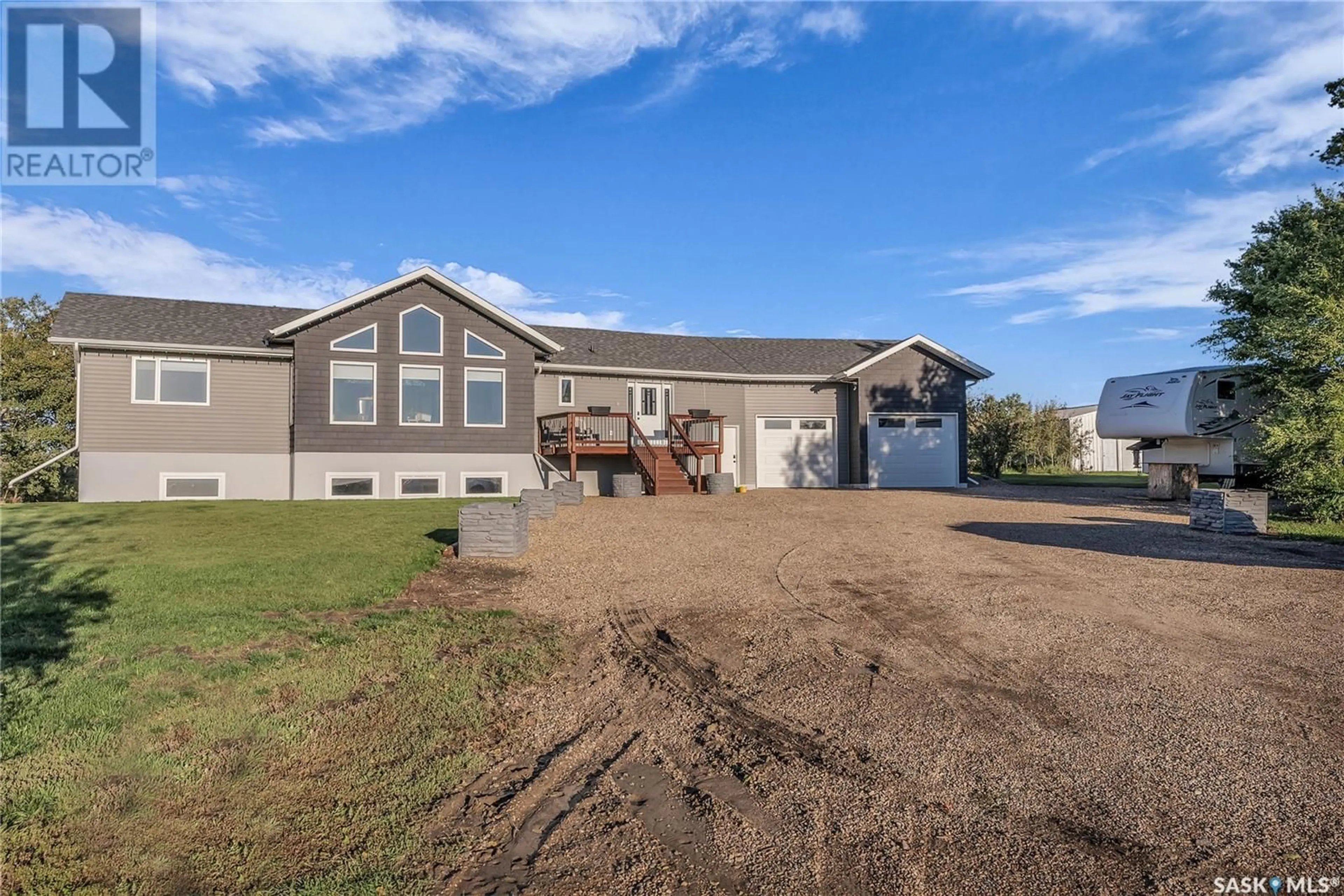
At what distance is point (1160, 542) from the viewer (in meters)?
10.8

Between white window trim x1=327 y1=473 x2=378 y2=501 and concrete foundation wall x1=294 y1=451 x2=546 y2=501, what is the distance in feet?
0.19

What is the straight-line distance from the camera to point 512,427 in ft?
61.5

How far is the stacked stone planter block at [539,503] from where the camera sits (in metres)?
12.8

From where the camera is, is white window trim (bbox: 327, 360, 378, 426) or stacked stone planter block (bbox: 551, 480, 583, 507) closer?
stacked stone planter block (bbox: 551, 480, 583, 507)

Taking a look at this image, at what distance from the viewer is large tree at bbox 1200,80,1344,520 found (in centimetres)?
1205

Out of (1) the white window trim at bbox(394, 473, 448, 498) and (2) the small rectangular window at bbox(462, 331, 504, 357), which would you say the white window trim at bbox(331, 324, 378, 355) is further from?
(1) the white window trim at bbox(394, 473, 448, 498)

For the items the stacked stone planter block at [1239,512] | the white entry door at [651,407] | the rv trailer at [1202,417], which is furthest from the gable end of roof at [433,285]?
the rv trailer at [1202,417]

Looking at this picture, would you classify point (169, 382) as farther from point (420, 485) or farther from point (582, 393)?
point (582, 393)

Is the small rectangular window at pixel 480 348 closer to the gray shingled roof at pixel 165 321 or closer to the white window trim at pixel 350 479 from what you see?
the white window trim at pixel 350 479

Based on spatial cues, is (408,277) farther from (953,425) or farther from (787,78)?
(953,425)

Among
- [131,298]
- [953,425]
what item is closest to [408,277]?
[131,298]

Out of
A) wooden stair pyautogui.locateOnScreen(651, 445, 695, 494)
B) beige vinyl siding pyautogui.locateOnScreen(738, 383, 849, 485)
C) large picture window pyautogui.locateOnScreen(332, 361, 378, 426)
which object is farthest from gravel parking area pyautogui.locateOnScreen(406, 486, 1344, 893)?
beige vinyl siding pyautogui.locateOnScreen(738, 383, 849, 485)

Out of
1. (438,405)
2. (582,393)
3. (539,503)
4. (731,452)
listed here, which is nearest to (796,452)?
(731,452)

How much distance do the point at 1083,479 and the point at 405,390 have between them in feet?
89.9
